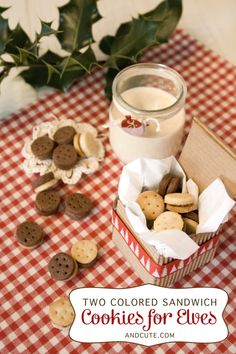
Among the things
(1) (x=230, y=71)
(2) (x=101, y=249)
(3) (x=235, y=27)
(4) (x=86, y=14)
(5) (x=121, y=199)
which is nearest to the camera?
(5) (x=121, y=199)

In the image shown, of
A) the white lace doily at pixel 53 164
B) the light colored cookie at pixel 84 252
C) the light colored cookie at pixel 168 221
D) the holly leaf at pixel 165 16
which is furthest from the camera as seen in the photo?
the holly leaf at pixel 165 16

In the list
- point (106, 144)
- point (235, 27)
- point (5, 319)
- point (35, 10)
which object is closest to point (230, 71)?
point (235, 27)

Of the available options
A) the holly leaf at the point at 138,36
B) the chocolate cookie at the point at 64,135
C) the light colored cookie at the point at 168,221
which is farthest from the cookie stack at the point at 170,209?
the holly leaf at the point at 138,36

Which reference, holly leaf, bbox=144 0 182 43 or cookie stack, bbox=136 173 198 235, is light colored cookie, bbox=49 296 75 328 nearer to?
cookie stack, bbox=136 173 198 235

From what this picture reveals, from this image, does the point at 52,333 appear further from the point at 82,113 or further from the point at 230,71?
the point at 230,71

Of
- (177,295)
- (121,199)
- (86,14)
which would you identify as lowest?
(177,295)

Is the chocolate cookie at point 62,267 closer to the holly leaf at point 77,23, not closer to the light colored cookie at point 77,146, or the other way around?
the light colored cookie at point 77,146

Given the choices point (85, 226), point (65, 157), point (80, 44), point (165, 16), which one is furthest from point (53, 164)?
point (165, 16)
